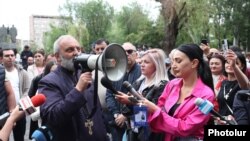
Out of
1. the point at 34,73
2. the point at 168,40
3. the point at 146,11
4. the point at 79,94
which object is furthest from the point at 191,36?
the point at 79,94

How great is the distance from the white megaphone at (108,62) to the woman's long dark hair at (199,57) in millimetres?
672

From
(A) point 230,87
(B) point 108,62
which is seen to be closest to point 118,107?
(A) point 230,87

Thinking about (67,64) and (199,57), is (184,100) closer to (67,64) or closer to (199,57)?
(199,57)

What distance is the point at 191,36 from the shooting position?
40.2 m

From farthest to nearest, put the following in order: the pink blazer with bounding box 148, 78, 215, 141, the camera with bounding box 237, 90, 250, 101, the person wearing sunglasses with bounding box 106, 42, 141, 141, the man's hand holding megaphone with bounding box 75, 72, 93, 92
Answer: the person wearing sunglasses with bounding box 106, 42, 141, 141
the camera with bounding box 237, 90, 250, 101
the pink blazer with bounding box 148, 78, 215, 141
the man's hand holding megaphone with bounding box 75, 72, 93, 92

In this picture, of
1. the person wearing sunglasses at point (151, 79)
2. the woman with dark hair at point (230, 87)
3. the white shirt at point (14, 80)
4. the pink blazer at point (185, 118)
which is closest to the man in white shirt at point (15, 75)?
the white shirt at point (14, 80)

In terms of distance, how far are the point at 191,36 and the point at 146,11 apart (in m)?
21.0

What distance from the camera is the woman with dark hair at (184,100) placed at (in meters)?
3.38

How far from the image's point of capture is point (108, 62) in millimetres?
3152

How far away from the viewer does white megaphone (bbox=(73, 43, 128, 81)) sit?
3.07m

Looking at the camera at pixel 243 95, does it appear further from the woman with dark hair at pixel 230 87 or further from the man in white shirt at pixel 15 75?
the man in white shirt at pixel 15 75

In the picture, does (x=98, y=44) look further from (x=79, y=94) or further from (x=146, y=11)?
(x=146, y=11)

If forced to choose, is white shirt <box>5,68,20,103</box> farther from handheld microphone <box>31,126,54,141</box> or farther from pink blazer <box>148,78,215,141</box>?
pink blazer <box>148,78,215,141</box>

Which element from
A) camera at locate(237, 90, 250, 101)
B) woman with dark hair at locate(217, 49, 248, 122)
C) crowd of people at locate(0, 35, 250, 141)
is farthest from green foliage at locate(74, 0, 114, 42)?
crowd of people at locate(0, 35, 250, 141)
